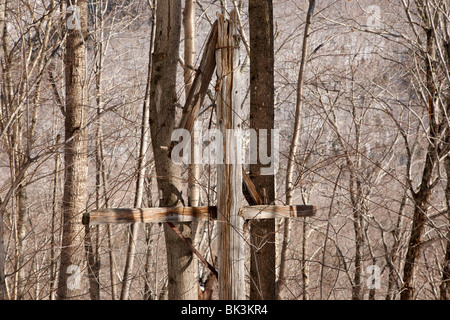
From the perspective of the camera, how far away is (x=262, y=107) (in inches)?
184

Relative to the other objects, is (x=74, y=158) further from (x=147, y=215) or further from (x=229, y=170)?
(x=229, y=170)

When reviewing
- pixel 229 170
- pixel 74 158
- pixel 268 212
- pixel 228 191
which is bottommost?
pixel 268 212

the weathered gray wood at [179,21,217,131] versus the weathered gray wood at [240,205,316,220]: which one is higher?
the weathered gray wood at [179,21,217,131]

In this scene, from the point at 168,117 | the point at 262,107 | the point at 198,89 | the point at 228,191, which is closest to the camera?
the point at 228,191

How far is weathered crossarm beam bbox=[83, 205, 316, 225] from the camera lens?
118 inches

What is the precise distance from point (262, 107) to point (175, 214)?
Answer: 6.36 ft

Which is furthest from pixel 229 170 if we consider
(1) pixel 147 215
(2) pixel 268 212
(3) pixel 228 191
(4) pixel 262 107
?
(4) pixel 262 107

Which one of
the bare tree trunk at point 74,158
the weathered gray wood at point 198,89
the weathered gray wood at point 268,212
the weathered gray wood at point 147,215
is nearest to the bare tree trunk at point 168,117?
the weathered gray wood at point 198,89

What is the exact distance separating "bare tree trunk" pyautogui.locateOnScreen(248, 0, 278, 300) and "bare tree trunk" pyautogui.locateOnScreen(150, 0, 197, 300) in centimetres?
93

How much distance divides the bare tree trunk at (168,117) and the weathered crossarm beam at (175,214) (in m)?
0.71

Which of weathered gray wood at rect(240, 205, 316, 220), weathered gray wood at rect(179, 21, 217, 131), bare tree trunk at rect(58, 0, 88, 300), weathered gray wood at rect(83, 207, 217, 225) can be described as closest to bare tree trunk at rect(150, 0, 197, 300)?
weathered gray wood at rect(179, 21, 217, 131)

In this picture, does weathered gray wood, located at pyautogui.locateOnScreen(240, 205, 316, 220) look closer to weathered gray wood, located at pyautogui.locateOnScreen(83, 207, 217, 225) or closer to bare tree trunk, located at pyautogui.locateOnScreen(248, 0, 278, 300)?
weathered gray wood, located at pyautogui.locateOnScreen(83, 207, 217, 225)

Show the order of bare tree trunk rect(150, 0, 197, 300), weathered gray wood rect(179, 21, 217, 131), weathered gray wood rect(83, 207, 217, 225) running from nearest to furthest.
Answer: weathered gray wood rect(83, 207, 217, 225) < weathered gray wood rect(179, 21, 217, 131) < bare tree trunk rect(150, 0, 197, 300)

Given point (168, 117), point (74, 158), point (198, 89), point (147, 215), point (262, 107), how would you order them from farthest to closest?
1. point (74, 158)
2. point (262, 107)
3. point (168, 117)
4. point (198, 89)
5. point (147, 215)
